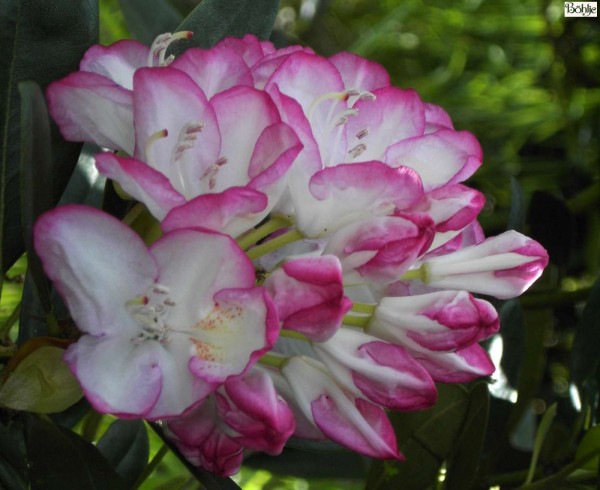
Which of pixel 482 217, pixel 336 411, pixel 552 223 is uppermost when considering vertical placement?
pixel 336 411

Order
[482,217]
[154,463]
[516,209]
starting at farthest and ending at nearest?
1. [482,217]
2. [516,209]
3. [154,463]

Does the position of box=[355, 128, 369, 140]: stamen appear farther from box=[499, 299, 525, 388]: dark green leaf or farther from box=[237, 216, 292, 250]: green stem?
box=[499, 299, 525, 388]: dark green leaf

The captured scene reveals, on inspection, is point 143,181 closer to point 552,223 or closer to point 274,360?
point 274,360

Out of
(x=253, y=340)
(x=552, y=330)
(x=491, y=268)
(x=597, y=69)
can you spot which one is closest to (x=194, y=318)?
(x=253, y=340)

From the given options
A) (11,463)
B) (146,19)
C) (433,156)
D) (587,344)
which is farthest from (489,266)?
(146,19)

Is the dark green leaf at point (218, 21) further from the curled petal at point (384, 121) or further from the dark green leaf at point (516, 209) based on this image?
the dark green leaf at point (516, 209)

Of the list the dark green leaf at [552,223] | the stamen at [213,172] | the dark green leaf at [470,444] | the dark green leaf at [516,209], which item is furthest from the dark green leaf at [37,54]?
the dark green leaf at [552,223]
